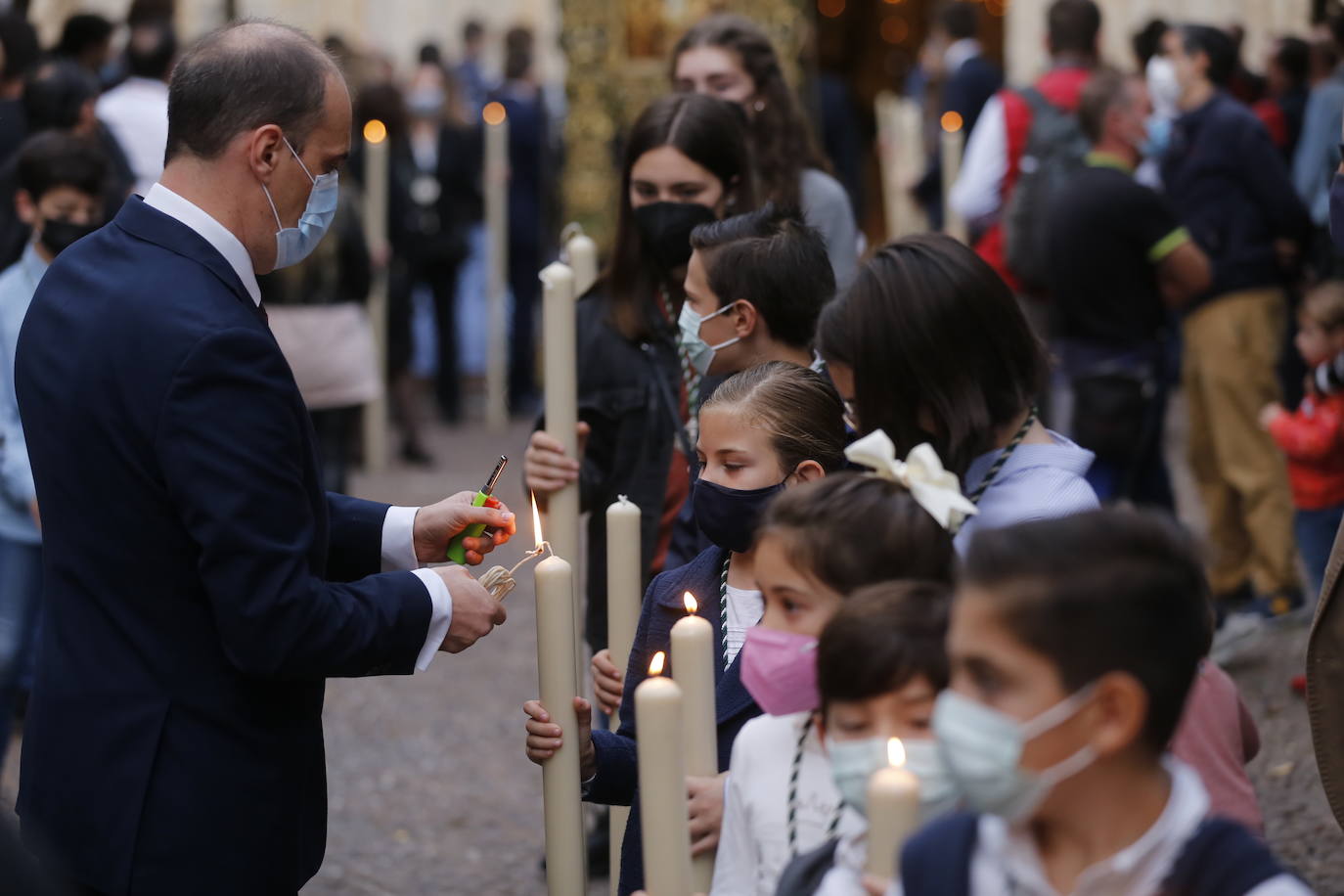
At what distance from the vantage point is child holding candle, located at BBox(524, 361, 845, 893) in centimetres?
291

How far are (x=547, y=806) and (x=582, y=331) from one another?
1904mm

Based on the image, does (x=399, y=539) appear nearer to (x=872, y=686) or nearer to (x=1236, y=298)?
(x=872, y=686)

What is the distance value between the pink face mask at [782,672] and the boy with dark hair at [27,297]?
3198mm

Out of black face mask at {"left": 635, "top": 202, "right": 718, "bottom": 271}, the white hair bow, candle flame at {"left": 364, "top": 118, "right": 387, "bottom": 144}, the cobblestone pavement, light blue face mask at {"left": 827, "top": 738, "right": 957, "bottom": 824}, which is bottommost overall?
the cobblestone pavement

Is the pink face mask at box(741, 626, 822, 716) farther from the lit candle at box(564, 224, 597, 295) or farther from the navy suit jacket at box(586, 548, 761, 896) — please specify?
the lit candle at box(564, 224, 597, 295)

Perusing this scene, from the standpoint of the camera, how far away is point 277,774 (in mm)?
2848

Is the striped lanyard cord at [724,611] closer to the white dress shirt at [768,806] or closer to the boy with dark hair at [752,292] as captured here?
the white dress shirt at [768,806]

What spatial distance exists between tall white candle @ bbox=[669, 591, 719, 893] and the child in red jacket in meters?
4.10

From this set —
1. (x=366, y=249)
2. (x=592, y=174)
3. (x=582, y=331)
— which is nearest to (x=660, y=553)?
(x=582, y=331)

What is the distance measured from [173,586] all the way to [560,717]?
63 centimetres

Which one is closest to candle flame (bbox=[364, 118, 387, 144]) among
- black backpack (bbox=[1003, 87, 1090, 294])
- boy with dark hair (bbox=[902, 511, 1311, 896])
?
black backpack (bbox=[1003, 87, 1090, 294])

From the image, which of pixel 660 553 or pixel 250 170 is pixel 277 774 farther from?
pixel 660 553

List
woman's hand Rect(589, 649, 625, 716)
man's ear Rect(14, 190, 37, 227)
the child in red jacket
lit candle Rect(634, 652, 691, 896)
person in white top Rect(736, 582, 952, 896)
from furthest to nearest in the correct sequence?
the child in red jacket < man's ear Rect(14, 190, 37, 227) < woman's hand Rect(589, 649, 625, 716) < person in white top Rect(736, 582, 952, 896) < lit candle Rect(634, 652, 691, 896)

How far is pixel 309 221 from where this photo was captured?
302 centimetres
